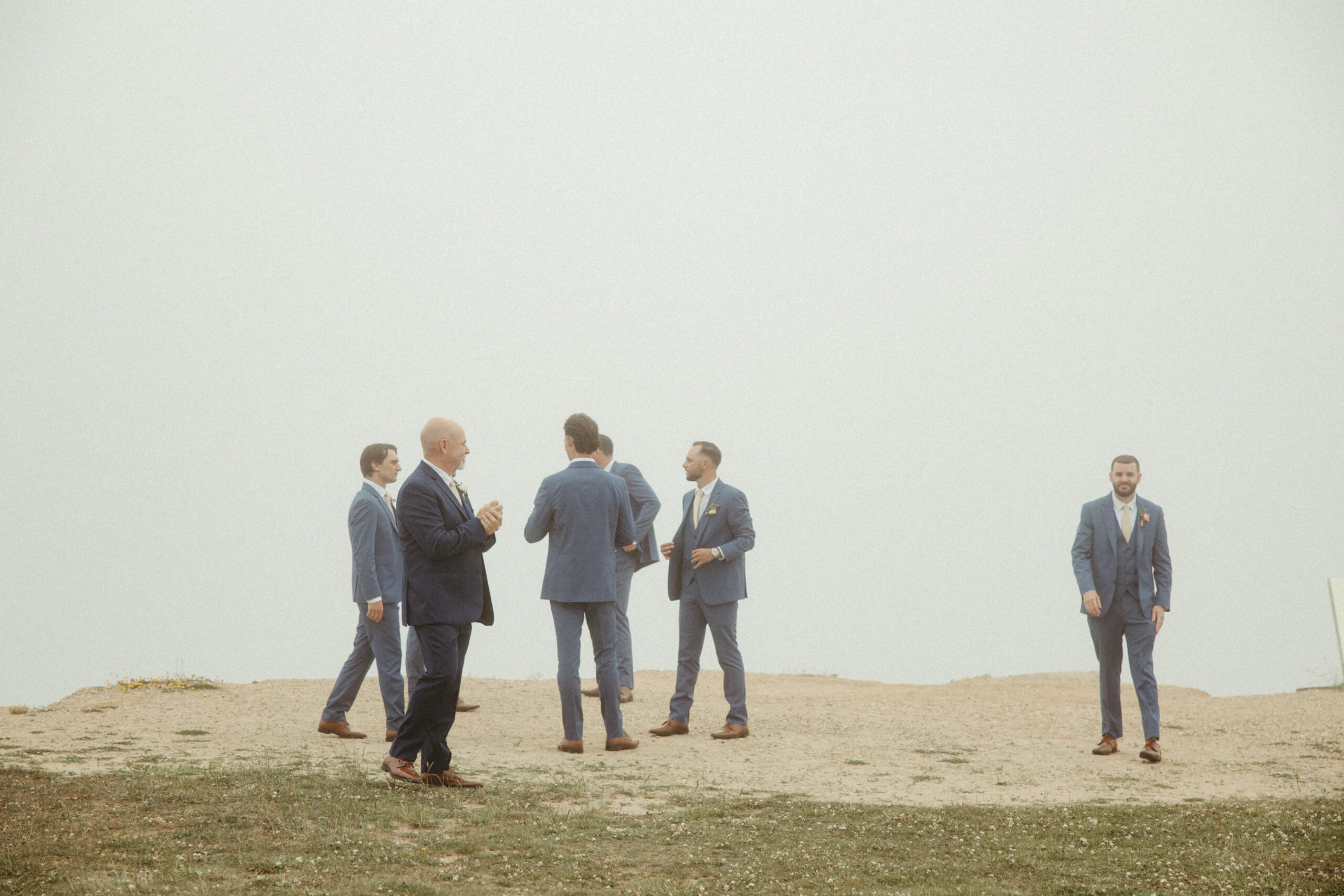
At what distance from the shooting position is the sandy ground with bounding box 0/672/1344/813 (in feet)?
22.7

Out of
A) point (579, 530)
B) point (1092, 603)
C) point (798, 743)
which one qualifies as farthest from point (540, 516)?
point (1092, 603)

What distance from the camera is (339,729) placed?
27.7 feet

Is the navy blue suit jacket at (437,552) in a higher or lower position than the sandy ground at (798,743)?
higher

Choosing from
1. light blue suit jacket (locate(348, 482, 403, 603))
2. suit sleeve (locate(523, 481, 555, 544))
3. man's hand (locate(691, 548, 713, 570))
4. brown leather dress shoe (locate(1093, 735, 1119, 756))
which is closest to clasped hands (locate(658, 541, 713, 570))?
man's hand (locate(691, 548, 713, 570))

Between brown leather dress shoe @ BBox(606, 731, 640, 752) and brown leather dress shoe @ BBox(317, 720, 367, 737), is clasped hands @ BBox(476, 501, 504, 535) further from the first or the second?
brown leather dress shoe @ BBox(317, 720, 367, 737)

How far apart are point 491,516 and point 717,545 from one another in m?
3.29

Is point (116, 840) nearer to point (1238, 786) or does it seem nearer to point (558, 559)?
point (558, 559)

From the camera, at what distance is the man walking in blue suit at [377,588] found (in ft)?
25.9

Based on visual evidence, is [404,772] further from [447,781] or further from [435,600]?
[435,600]

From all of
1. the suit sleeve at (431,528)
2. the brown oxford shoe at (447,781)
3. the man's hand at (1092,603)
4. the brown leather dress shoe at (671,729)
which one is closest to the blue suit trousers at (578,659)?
the brown leather dress shoe at (671,729)

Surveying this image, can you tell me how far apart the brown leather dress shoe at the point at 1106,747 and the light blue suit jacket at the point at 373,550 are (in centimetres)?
575

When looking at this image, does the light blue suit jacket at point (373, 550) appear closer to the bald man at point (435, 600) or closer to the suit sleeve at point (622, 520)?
the suit sleeve at point (622, 520)

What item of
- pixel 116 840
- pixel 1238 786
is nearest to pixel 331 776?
pixel 116 840

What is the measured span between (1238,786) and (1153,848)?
8.59ft
